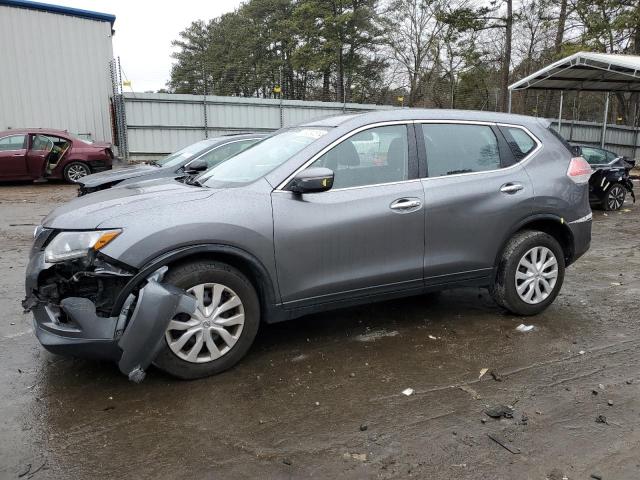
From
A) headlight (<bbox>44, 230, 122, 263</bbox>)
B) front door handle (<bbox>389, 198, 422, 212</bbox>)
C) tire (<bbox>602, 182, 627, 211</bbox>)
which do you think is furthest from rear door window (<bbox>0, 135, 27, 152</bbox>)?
tire (<bbox>602, 182, 627, 211</bbox>)

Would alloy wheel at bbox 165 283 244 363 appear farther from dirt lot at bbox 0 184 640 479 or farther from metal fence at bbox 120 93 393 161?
metal fence at bbox 120 93 393 161

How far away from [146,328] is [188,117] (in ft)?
57.8

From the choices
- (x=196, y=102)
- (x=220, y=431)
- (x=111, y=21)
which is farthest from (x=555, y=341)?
(x=111, y=21)

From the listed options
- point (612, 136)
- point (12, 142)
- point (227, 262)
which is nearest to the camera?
point (227, 262)

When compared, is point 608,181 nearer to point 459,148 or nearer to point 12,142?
point 459,148

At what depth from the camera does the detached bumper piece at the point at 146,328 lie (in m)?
3.10

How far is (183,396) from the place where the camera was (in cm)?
329

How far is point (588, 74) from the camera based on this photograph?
1880 centimetres

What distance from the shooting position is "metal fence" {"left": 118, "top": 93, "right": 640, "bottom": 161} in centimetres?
1895

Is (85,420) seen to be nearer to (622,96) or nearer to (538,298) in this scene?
(538,298)

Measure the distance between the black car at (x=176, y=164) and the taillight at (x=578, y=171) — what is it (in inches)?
177

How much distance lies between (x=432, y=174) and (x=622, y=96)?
99.5 feet

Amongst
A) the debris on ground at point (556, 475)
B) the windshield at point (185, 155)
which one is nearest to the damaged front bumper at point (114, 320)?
the debris on ground at point (556, 475)

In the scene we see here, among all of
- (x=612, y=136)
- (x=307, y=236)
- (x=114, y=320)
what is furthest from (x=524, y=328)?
(x=612, y=136)
